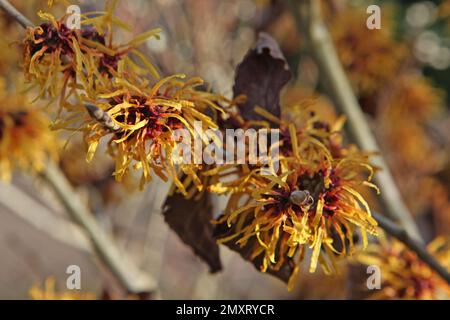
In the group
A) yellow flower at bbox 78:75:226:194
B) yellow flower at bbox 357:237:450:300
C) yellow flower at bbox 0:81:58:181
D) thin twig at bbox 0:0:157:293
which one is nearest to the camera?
yellow flower at bbox 78:75:226:194

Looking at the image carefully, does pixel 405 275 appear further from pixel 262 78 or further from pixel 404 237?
pixel 262 78

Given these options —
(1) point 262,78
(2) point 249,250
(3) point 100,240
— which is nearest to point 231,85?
(3) point 100,240

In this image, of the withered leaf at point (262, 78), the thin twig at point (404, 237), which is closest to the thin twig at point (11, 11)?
the withered leaf at point (262, 78)

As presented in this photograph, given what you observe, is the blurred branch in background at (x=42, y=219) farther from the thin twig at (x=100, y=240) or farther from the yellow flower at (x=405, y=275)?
the yellow flower at (x=405, y=275)

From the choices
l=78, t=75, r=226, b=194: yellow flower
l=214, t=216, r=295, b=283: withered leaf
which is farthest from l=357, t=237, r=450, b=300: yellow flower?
l=78, t=75, r=226, b=194: yellow flower

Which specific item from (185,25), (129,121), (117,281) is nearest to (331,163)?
(129,121)

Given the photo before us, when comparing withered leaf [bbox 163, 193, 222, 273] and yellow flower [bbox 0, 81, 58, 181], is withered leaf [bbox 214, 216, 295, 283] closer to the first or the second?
withered leaf [bbox 163, 193, 222, 273]
